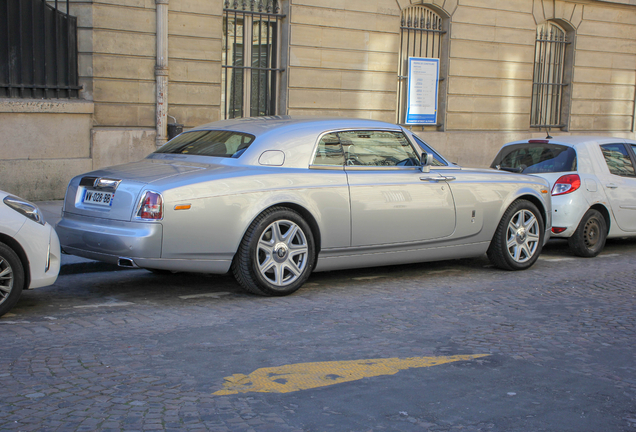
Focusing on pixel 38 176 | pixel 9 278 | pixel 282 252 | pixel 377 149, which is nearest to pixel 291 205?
pixel 282 252

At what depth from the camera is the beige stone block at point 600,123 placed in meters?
20.9

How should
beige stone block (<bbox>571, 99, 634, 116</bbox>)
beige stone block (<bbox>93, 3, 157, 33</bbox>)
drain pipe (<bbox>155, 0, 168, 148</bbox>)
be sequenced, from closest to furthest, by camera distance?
beige stone block (<bbox>93, 3, 157, 33</bbox>)
drain pipe (<bbox>155, 0, 168, 148</bbox>)
beige stone block (<bbox>571, 99, 634, 116</bbox>)

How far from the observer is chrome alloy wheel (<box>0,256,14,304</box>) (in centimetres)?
521

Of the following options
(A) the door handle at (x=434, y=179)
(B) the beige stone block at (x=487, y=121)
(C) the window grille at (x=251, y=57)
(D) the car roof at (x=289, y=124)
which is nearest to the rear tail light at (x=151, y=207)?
(D) the car roof at (x=289, y=124)

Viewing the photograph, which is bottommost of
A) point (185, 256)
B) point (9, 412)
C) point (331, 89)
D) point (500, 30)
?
point (9, 412)

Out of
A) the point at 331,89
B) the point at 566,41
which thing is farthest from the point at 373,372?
the point at 566,41

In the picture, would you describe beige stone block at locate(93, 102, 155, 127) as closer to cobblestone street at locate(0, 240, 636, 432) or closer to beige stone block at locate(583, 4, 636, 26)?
cobblestone street at locate(0, 240, 636, 432)

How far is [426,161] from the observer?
711 cm

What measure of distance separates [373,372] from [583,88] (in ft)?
61.1

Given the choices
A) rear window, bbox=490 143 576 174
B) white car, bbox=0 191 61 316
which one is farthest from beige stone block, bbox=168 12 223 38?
white car, bbox=0 191 61 316

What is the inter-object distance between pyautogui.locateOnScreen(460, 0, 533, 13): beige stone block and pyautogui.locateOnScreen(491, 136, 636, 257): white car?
9376mm

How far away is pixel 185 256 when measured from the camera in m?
5.80

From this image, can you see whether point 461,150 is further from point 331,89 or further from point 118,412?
point 118,412

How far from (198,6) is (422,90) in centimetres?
614
